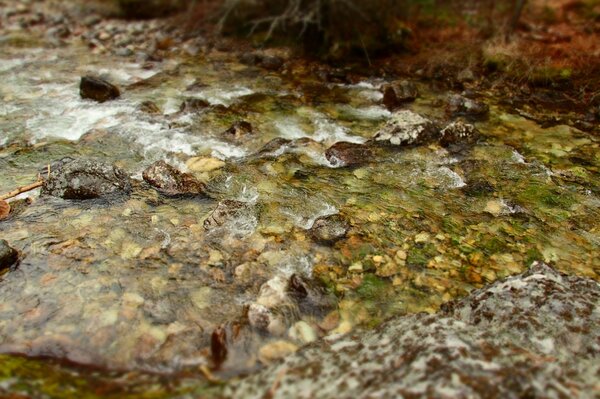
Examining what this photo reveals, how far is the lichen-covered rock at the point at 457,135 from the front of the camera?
5836 mm

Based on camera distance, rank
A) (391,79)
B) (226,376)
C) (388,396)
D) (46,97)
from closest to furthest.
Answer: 1. (388,396)
2. (226,376)
3. (46,97)
4. (391,79)

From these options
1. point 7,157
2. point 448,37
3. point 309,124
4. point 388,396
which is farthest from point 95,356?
point 448,37

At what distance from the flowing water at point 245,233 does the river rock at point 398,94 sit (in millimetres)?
323

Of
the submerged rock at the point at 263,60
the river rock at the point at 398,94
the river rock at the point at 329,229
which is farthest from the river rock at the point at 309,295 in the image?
the submerged rock at the point at 263,60

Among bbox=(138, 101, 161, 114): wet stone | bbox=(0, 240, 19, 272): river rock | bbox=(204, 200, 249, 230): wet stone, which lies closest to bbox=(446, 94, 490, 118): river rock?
bbox=(204, 200, 249, 230): wet stone

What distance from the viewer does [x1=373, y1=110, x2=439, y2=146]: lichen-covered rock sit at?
229 inches

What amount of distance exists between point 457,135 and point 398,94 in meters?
1.69

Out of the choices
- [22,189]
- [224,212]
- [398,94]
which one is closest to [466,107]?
[398,94]

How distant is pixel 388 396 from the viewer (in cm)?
221

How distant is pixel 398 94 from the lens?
725cm

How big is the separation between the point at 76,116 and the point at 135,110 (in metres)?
0.87

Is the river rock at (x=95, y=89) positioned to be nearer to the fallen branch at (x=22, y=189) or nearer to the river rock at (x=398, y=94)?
the fallen branch at (x=22, y=189)

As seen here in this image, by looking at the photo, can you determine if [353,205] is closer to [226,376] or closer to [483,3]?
[226,376]

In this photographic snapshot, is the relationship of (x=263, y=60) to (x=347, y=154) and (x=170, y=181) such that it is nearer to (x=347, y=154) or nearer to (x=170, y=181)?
(x=347, y=154)
